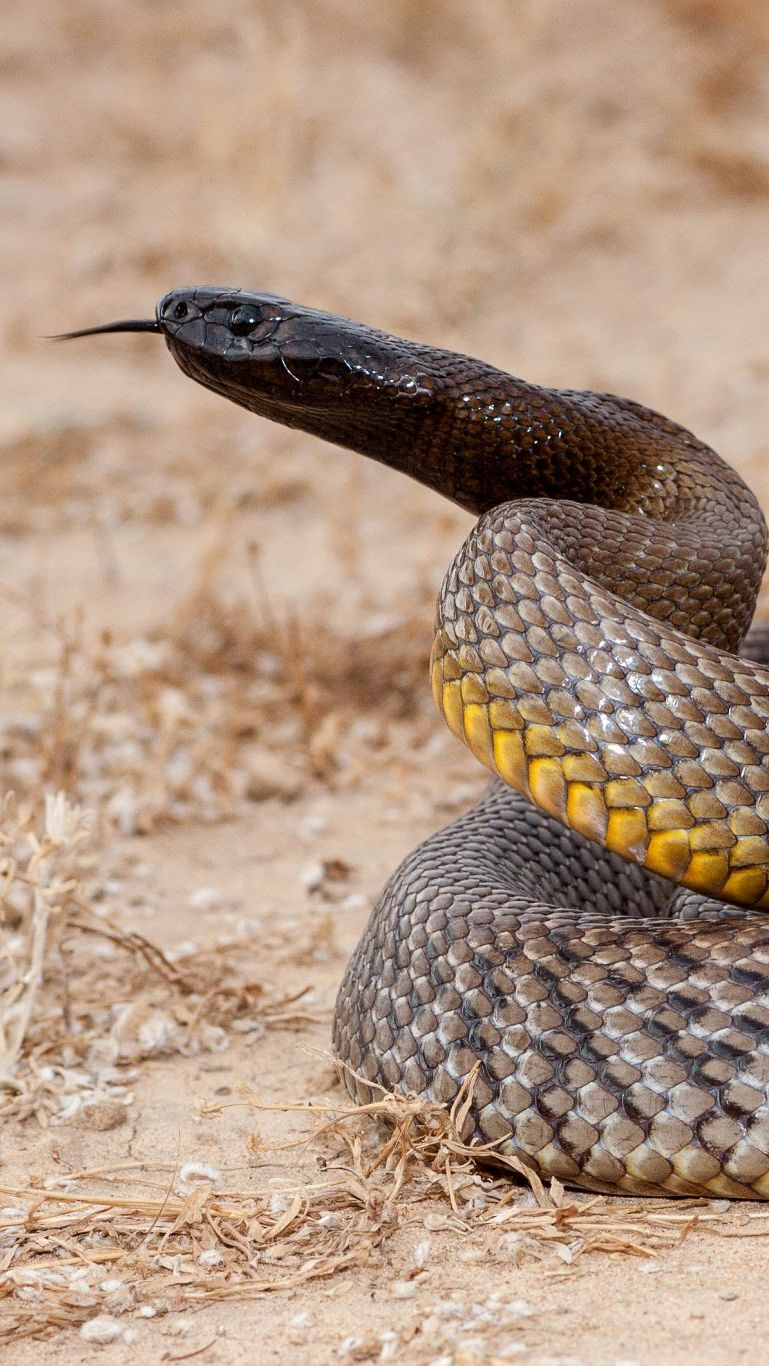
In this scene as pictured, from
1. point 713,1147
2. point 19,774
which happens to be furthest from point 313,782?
point 713,1147

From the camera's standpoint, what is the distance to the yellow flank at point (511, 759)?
138 inches

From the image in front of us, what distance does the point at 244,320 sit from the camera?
163 inches

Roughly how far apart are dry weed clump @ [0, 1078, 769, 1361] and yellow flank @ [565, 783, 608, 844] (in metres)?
0.60

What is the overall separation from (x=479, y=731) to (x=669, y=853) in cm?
53

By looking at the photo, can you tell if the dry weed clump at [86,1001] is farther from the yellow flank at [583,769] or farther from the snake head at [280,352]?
the yellow flank at [583,769]

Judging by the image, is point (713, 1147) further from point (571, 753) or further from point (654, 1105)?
point (571, 753)

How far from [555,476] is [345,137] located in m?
10.6

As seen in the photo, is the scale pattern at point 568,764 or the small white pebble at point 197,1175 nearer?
the scale pattern at point 568,764

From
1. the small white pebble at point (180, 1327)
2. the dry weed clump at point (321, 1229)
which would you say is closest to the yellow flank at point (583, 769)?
the dry weed clump at point (321, 1229)

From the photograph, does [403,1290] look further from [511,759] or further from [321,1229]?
[511,759]

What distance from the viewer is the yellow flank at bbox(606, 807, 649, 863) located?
11.0ft

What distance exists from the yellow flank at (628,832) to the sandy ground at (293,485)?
2.63 feet

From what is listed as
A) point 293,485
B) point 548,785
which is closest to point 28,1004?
point 548,785

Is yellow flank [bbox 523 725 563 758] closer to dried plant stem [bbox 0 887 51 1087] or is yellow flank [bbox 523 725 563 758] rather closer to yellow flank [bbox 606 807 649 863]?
yellow flank [bbox 606 807 649 863]
